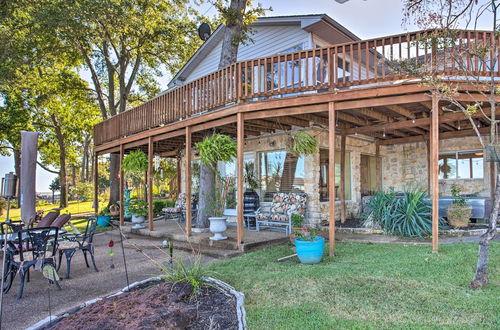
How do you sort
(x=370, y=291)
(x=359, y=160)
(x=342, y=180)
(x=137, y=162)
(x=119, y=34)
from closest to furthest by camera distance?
(x=370, y=291), (x=342, y=180), (x=137, y=162), (x=359, y=160), (x=119, y=34)

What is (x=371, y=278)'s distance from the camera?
148 inches

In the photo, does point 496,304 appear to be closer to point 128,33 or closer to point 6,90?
point 128,33

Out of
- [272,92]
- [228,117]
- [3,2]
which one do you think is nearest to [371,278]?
[272,92]

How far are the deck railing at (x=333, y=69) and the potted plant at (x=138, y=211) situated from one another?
2078 millimetres

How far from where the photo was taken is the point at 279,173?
27.7 feet

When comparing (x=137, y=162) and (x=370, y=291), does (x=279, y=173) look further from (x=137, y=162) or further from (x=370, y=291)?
(x=370, y=291)

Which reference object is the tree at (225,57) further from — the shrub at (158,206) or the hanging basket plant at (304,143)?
the shrub at (158,206)

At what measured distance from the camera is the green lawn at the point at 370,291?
2814 mm

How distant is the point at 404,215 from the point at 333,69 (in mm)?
3444

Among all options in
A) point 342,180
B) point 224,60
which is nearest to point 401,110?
point 342,180

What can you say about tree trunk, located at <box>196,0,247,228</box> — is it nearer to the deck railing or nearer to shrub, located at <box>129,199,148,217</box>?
the deck railing

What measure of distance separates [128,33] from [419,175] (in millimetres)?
12612

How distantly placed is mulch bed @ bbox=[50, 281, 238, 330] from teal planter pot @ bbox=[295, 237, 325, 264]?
154 cm

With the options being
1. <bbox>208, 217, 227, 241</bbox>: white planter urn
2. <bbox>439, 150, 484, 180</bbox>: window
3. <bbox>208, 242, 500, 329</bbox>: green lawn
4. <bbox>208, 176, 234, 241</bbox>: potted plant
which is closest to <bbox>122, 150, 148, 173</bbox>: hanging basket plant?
<bbox>208, 176, 234, 241</bbox>: potted plant
